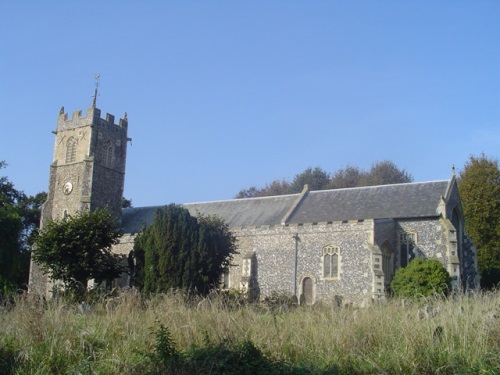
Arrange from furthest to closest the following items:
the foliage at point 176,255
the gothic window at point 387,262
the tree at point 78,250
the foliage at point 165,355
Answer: the gothic window at point 387,262, the tree at point 78,250, the foliage at point 176,255, the foliage at point 165,355

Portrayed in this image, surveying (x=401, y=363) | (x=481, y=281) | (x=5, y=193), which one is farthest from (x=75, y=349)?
(x=5, y=193)

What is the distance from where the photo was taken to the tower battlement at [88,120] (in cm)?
3625

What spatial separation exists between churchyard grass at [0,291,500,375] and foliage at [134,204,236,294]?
11333mm

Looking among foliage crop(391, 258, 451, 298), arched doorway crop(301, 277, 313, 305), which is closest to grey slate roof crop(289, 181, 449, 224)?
arched doorway crop(301, 277, 313, 305)

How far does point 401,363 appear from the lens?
26.1 ft

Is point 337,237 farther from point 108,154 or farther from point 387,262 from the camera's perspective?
point 108,154

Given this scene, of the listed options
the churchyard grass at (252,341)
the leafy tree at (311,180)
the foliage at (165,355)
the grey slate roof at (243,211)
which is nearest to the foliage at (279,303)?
the churchyard grass at (252,341)

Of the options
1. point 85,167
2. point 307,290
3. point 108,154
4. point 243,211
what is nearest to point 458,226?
point 307,290

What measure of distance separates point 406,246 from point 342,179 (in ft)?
73.8

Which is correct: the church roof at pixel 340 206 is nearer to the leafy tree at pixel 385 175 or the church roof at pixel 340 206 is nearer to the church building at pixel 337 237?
the church building at pixel 337 237

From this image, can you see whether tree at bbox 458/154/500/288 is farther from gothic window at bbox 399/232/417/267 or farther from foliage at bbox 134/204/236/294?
foliage at bbox 134/204/236/294

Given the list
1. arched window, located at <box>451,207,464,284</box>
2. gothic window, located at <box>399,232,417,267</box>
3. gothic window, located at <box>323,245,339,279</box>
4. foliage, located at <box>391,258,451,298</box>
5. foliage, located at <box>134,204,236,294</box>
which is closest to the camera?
foliage, located at <box>134,204,236,294</box>

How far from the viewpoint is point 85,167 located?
35250 millimetres

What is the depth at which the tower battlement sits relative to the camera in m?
36.2
